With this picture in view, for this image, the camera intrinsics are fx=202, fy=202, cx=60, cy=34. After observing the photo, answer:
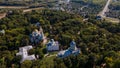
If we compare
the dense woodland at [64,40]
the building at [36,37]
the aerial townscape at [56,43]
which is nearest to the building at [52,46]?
the aerial townscape at [56,43]

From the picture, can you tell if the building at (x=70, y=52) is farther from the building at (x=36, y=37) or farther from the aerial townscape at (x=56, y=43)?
the building at (x=36, y=37)

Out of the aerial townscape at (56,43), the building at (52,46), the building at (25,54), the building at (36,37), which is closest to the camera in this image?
the aerial townscape at (56,43)

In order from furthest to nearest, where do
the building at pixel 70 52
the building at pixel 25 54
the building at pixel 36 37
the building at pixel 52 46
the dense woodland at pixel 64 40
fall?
the building at pixel 36 37 → the building at pixel 52 46 → the building at pixel 70 52 → the building at pixel 25 54 → the dense woodland at pixel 64 40

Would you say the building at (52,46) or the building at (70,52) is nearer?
the building at (70,52)

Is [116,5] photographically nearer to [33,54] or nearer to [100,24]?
[100,24]

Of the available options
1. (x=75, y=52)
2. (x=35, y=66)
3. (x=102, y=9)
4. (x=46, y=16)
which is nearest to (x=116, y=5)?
(x=102, y=9)

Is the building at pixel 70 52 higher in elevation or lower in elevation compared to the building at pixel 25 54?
higher

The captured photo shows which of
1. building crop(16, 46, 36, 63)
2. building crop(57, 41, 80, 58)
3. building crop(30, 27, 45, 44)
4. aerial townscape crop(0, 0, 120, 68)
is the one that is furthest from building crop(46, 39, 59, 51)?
building crop(30, 27, 45, 44)

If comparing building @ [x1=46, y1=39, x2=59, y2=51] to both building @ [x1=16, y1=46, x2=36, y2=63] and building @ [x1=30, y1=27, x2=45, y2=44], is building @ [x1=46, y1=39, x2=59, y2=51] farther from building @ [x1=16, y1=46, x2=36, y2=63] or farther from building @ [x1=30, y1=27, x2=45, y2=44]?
building @ [x1=30, y1=27, x2=45, y2=44]

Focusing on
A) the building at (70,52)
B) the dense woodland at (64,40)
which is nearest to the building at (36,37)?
the dense woodland at (64,40)

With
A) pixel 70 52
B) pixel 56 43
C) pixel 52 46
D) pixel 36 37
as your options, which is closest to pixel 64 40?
pixel 56 43
